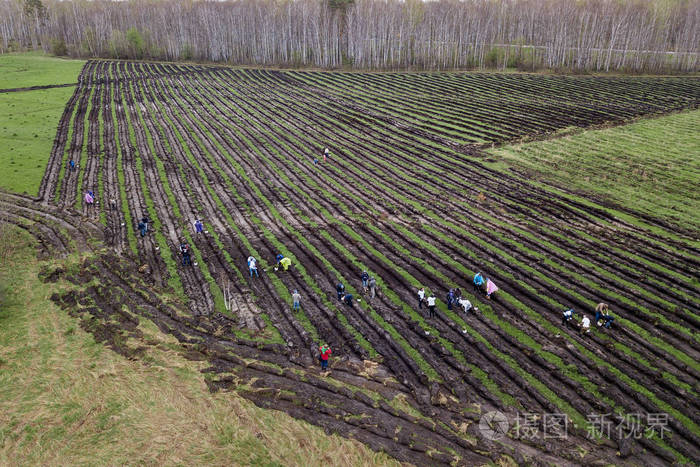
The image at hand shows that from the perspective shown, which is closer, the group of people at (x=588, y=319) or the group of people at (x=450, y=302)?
the group of people at (x=588, y=319)

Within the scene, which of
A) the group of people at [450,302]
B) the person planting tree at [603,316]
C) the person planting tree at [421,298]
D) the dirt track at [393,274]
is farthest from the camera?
the person planting tree at [421,298]

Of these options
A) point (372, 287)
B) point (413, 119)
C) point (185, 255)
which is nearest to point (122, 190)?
point (185, 255)

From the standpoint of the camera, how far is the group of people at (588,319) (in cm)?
2365

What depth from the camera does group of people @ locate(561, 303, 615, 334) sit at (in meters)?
23.7

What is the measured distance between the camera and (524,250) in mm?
32375

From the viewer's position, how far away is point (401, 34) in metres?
114

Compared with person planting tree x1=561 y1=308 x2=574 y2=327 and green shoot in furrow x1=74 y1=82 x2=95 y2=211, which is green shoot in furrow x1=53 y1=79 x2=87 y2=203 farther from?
person planting tree x1=561 y1=308 x2=574 y2=327

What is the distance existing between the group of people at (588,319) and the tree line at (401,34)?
96157 mm

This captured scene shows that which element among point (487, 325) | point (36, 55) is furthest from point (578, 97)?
point (36, 55)

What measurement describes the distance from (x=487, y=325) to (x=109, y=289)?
23310 millimetres

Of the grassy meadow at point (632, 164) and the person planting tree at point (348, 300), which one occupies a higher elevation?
the grassy meadow at point (632, 164)

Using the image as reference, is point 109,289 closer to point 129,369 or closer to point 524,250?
point 129,369

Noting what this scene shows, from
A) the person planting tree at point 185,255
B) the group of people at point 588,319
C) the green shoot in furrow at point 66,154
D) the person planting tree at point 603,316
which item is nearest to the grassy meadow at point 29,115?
the green shoot in furrow at point 66,154

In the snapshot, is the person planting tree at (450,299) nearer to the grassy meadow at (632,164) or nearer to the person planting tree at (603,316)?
the person planting tree at (603,316)
